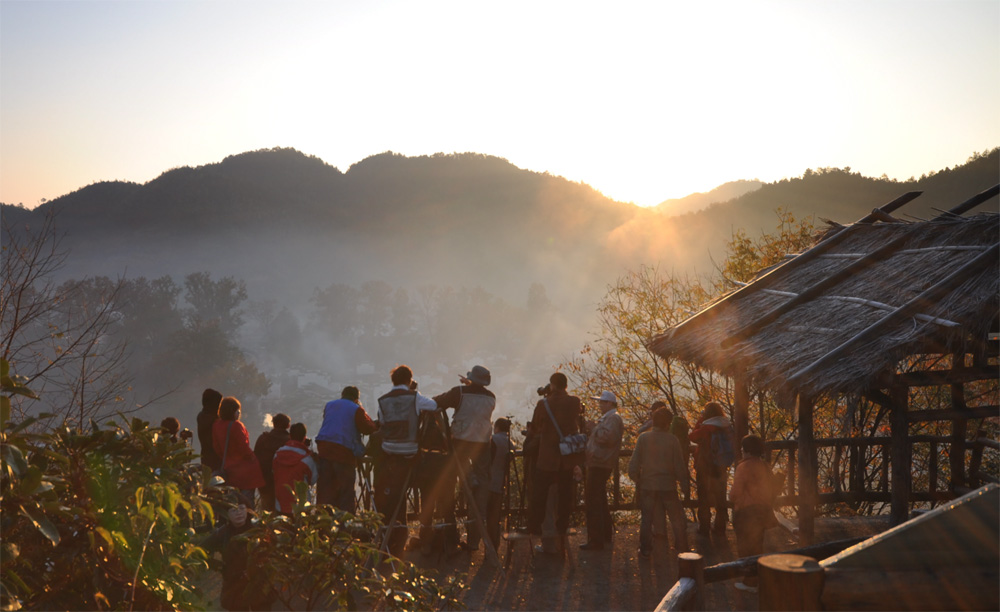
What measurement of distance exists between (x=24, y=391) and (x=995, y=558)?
3.06 metres

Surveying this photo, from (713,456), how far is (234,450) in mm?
5012

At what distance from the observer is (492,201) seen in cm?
12738

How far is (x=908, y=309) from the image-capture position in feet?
20.0

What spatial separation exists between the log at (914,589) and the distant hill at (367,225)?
8890 centimetres

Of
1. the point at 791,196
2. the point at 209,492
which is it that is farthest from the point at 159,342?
the point at 209,492

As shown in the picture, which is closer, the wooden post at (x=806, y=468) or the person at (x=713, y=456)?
Answer: the wooden post at (x=806, y=468)

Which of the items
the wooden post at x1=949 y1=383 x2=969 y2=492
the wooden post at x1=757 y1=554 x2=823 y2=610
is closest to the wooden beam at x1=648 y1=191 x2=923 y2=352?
the wooden post at x1=949 y1=383 x2=969 y2=492

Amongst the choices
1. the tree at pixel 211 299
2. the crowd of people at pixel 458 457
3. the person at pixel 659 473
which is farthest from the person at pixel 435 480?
the tree at pixel 211 299

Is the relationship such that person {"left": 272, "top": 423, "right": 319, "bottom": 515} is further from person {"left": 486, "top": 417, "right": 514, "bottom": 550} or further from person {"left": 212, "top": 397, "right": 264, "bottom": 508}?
person {"left": 486, "top": 417, "right": 514, "bottom": 550}

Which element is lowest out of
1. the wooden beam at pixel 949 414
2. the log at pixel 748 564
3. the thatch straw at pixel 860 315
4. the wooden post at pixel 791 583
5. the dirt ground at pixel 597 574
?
the dirt ground at pixel 597 574

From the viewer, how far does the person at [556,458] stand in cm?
748

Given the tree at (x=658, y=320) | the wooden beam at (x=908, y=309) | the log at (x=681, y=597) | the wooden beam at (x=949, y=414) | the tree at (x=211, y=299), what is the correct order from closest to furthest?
the log at (x=681, y=597)
the wooden beam at (x=908, y=309)
the wooden beam at (x=949, y=414)
the tree at (x=658, y=320)
the tree at (x=211, y=299)

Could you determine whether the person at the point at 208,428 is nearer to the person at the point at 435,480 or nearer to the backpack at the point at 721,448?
the person at the point at 435,480

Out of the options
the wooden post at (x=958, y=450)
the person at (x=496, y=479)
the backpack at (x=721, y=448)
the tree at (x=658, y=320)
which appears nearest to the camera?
the backpack at (x=721, y=448)
